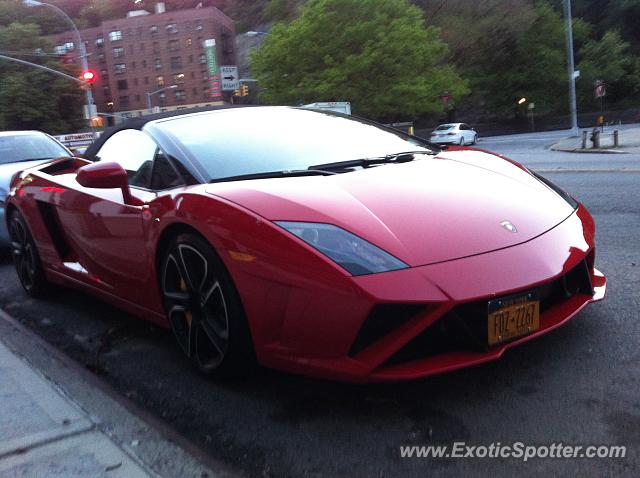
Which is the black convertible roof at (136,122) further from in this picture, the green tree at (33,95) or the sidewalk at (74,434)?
the green tree at (33,95)

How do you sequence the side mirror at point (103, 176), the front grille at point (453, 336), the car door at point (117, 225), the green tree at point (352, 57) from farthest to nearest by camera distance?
the green tree at point (352, 57), the car door at point (117, 225), the side mirror at point (103, 176), the front grille at point (453, 336)

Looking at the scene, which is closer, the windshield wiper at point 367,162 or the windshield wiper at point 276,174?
the windshield wiper at point 276,174

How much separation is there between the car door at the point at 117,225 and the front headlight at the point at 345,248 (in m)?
1.06

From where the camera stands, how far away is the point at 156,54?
8025 cm

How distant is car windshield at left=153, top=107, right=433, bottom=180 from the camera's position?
3.12m

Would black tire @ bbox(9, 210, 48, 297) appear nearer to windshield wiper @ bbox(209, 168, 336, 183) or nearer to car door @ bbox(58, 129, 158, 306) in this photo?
car door @ bbox(58, 129, 158, 306)

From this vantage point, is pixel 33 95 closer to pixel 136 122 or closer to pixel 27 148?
pixel 27 148

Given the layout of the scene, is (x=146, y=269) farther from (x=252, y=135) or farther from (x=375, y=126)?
(x=375, y=126)

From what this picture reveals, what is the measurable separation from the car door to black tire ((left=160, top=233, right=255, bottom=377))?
255mm

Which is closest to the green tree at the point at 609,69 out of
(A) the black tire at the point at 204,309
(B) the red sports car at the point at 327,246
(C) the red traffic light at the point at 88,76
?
(C) the red traffic light at the point at 88,76

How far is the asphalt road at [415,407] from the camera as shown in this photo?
6.90 ft

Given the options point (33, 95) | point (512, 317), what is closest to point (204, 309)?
point (512, 317)

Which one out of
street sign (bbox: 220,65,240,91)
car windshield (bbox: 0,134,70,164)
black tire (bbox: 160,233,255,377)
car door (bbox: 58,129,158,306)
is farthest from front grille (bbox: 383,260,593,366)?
street sign (bbox: 220,65,240,91)

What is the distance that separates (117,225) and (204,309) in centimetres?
87
